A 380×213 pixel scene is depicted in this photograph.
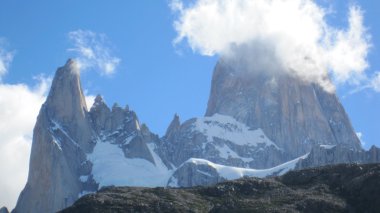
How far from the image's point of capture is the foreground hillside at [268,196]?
66688mm

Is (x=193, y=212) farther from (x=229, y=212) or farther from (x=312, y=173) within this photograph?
(x=312, y=173)

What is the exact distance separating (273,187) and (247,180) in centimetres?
241

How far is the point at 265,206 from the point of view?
219ft

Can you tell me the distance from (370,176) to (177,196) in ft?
48.3

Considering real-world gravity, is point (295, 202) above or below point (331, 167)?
below

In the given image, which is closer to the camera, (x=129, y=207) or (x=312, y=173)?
(x=129, y=207)

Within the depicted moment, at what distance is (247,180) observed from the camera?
75000 mm

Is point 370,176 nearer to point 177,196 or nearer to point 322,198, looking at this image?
point 322,198

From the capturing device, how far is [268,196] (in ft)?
234

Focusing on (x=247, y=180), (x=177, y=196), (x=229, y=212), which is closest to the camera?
(x=229, y=212)

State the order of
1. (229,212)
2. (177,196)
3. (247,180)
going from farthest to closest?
(247,180), (177,196), (229,212)

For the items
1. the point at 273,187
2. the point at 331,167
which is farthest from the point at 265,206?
the point at 331,167

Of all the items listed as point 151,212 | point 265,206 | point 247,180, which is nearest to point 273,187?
point 247,180

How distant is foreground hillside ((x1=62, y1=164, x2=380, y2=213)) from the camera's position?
219ft
